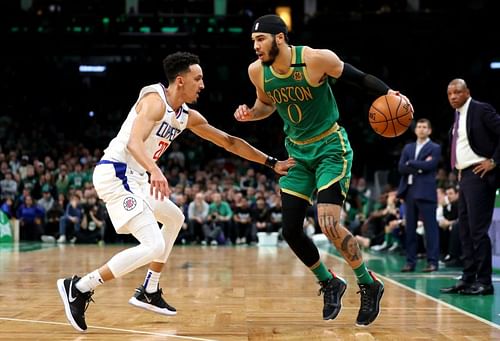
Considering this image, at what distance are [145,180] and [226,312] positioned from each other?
1.16m

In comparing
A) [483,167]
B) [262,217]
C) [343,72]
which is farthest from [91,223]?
[343,72]

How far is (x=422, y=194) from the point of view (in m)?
9.70

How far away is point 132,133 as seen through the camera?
16.5ft

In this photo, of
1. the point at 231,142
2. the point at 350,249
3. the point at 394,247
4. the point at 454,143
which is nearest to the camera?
the point at 350,249

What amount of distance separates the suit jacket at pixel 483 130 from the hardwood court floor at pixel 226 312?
1.50 m

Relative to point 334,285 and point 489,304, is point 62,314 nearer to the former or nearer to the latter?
point 334,285

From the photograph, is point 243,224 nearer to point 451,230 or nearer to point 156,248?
point 451,230

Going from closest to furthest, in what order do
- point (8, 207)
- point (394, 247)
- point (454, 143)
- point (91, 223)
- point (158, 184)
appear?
point (158, 184), point (454, 143), point (394, 247), point (91, 223), point (8, 207)

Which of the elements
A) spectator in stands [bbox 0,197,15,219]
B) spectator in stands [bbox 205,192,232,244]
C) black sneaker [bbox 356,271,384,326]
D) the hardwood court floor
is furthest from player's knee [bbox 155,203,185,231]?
spectator in stands [bbox 0,197,15,219]

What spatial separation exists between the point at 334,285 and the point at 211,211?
12179 millimetres

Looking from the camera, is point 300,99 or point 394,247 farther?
point 394,247

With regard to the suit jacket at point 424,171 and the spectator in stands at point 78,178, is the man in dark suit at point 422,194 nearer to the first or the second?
the suit jacket at point 424,171

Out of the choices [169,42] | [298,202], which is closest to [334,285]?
[298,202]

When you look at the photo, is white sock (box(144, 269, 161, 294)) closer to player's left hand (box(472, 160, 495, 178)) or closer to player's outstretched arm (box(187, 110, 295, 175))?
player's outstretched arm (box(187, 110, 295, 175))
